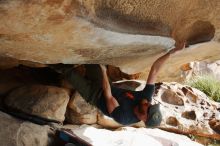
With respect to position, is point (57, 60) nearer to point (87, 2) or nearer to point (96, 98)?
point (96, 98)

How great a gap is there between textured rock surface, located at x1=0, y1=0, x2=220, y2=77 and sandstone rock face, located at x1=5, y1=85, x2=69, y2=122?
3.68 ft

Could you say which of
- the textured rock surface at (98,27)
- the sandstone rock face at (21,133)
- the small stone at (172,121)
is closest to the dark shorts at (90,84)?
the textured rock surface at (98,27)

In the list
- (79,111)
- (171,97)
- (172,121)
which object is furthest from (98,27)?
(171,97)

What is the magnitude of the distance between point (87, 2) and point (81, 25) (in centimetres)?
23

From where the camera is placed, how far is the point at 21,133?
13.3 ft

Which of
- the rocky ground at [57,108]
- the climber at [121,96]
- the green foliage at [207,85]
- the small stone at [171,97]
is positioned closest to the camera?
the climber at [121,96]

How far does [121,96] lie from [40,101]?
126 centimetres

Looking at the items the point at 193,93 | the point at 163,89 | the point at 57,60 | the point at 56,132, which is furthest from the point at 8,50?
the point at 193,93

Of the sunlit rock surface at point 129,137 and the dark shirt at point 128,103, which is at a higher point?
the dark shirt at point 128,103

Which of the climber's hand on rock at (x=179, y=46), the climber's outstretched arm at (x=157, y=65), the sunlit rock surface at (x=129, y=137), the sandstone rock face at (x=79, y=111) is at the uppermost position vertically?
the climber's hand on rock at (x=179, y=46)

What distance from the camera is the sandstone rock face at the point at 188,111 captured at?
578 centimetres

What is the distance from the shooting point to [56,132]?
440cm

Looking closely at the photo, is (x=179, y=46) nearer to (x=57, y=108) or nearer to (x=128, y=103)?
(x=128, y=103)

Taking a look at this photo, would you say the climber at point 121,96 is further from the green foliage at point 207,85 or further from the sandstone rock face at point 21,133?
the green foliage at point 207,85
